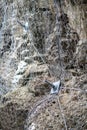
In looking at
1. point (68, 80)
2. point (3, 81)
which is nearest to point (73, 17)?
point (68, 80)

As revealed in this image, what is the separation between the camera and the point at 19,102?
6.67 meters

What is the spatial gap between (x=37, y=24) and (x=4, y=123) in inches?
94.1

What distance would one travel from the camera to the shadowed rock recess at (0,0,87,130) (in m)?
6.08

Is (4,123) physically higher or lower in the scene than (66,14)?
lower

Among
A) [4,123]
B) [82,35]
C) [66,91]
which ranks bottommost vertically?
[4,123]

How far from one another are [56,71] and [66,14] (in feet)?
4.02

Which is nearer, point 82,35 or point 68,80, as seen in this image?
point 68,80

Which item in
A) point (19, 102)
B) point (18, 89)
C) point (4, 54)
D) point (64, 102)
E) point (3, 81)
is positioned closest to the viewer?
point (64, 102)

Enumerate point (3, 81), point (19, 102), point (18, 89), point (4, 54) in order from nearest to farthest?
1. point (19, 102)
2. point (18, 89)
3. point (3, 81)
4. point (4, 54)

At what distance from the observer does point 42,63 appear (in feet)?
24.7

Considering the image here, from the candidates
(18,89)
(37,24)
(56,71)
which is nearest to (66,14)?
(37,24)

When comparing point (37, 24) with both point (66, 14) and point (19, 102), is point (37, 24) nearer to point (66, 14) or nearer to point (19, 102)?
point (66, 14)

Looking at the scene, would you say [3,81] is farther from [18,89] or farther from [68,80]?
[68,80]

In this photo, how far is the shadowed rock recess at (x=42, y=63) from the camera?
6082 millimetres
